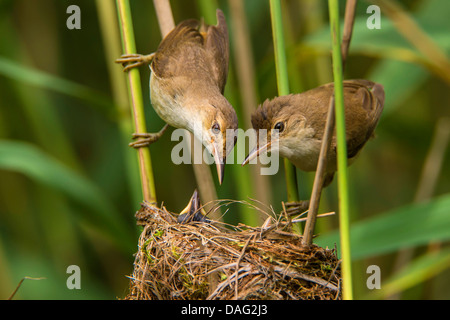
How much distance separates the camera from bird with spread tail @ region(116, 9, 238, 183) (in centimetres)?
279

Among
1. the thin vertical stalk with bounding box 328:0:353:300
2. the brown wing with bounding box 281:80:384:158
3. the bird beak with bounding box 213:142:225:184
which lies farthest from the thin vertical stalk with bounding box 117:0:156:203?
the thin vertical stalk with bounding box 328:0:353:300

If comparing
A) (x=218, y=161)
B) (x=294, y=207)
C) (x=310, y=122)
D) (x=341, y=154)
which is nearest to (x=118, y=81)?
(x=218, y=161)

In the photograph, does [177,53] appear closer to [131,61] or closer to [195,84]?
[195,84]

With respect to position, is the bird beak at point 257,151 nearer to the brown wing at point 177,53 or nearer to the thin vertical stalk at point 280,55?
the thin vertical stalk at point 280,55

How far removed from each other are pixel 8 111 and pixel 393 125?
110 inches

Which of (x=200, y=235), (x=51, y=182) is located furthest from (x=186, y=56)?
(x=200, y=235)

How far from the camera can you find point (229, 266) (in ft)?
6.72

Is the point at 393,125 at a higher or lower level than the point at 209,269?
higher

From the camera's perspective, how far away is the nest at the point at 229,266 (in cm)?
201

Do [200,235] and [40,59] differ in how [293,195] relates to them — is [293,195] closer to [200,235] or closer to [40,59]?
[200,235]

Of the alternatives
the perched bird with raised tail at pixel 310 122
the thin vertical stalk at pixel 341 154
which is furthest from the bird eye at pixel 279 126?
the thin vertical stalk at pixel 341 154

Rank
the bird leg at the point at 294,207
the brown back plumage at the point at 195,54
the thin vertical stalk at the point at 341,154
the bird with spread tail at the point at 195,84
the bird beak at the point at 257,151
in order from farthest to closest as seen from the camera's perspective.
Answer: the brown back plumage at the point at 195,54
the bird with spread tail at the point at 195,84
the bird beak at the point at 257,151
the bird leg at the point at 294,207
the thin vertical stalk at the point at 341,154

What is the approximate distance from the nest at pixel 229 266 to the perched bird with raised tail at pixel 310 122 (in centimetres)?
49
